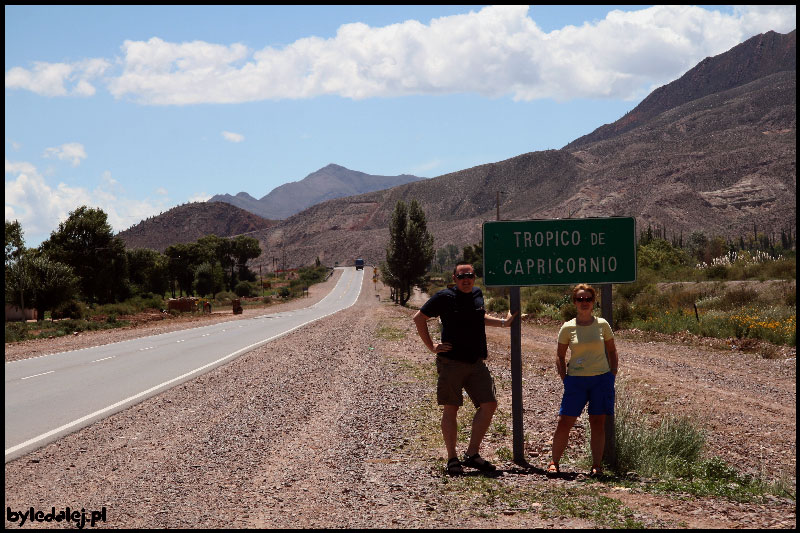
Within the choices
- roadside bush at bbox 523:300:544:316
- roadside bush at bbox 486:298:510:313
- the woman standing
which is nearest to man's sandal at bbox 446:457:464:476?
the woman standing

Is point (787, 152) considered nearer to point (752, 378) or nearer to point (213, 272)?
point (213, 272)

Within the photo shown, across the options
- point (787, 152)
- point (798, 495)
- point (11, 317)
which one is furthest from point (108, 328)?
point (787, 152)

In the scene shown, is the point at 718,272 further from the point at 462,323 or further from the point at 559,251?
the point at 462,323

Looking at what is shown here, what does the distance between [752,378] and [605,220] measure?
11.7 meters

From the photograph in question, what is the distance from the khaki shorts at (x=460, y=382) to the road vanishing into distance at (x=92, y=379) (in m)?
4.86

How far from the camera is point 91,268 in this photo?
74.8m

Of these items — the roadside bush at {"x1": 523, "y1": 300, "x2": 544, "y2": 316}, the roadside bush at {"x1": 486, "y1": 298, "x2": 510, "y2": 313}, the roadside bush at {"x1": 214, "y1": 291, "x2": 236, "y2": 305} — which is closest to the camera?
the roadside bush at {"x1": 523, "y1": 300, "x2": 544, "y2": 316}

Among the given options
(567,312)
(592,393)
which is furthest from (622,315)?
(592,393)

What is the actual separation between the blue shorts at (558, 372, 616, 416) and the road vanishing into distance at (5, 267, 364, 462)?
598cm

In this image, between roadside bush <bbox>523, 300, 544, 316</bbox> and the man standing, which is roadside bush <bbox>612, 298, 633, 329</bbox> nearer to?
roadside bush <bbox>523, 300, 544, 316</bbox>

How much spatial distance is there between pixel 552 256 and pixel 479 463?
210 centimetres

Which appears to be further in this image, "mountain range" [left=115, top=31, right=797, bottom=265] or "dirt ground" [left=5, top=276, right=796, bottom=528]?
"mountain range" [left=115, top=31, right=797, bottom=265]

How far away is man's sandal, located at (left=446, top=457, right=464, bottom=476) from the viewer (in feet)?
21.7

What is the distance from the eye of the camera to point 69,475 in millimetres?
7176
